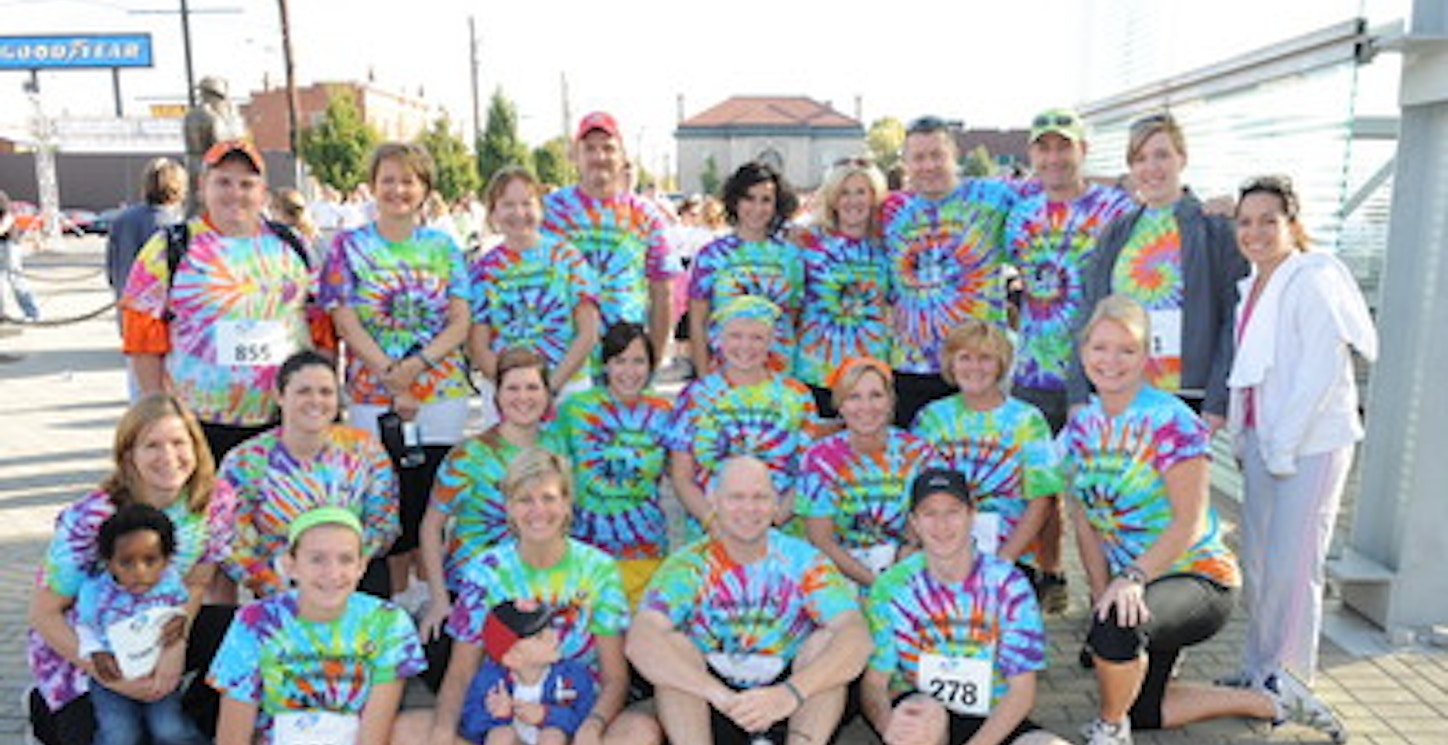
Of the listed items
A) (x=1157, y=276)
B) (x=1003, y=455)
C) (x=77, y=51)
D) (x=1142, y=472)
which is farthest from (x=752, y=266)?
(x=77, y=51)

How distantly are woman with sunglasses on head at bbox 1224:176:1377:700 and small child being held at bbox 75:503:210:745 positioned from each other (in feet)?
12.2

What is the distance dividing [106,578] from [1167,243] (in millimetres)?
3952

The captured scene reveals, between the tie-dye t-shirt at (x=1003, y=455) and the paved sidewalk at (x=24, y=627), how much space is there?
79 cm

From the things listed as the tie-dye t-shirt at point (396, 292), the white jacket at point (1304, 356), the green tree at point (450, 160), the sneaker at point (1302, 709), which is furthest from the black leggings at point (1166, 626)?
the green tree at point (450, 160)

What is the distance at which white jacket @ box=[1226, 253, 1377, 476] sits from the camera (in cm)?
372

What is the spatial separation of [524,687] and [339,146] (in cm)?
4274

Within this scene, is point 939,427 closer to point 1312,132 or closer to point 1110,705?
point 1110,705

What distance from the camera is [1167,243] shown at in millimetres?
4254

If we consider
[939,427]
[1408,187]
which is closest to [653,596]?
[939,427]

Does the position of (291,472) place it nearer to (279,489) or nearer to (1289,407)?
(279,489)

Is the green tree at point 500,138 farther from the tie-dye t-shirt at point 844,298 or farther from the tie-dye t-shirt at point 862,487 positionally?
the tie-dye t-shirt at point 862,487

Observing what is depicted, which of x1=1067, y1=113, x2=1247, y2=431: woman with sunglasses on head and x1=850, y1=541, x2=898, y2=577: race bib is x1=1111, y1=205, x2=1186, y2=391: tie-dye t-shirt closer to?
x1=1067, y1=113, x2=1247, y2=431: woman with sunglasses on head

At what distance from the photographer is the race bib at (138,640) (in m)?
3.28

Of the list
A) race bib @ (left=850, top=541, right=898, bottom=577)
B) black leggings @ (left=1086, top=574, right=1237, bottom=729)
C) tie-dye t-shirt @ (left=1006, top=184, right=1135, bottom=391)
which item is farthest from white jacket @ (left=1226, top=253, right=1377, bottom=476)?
race bib @ (left=850, top=541, right=898, bottom=577)
